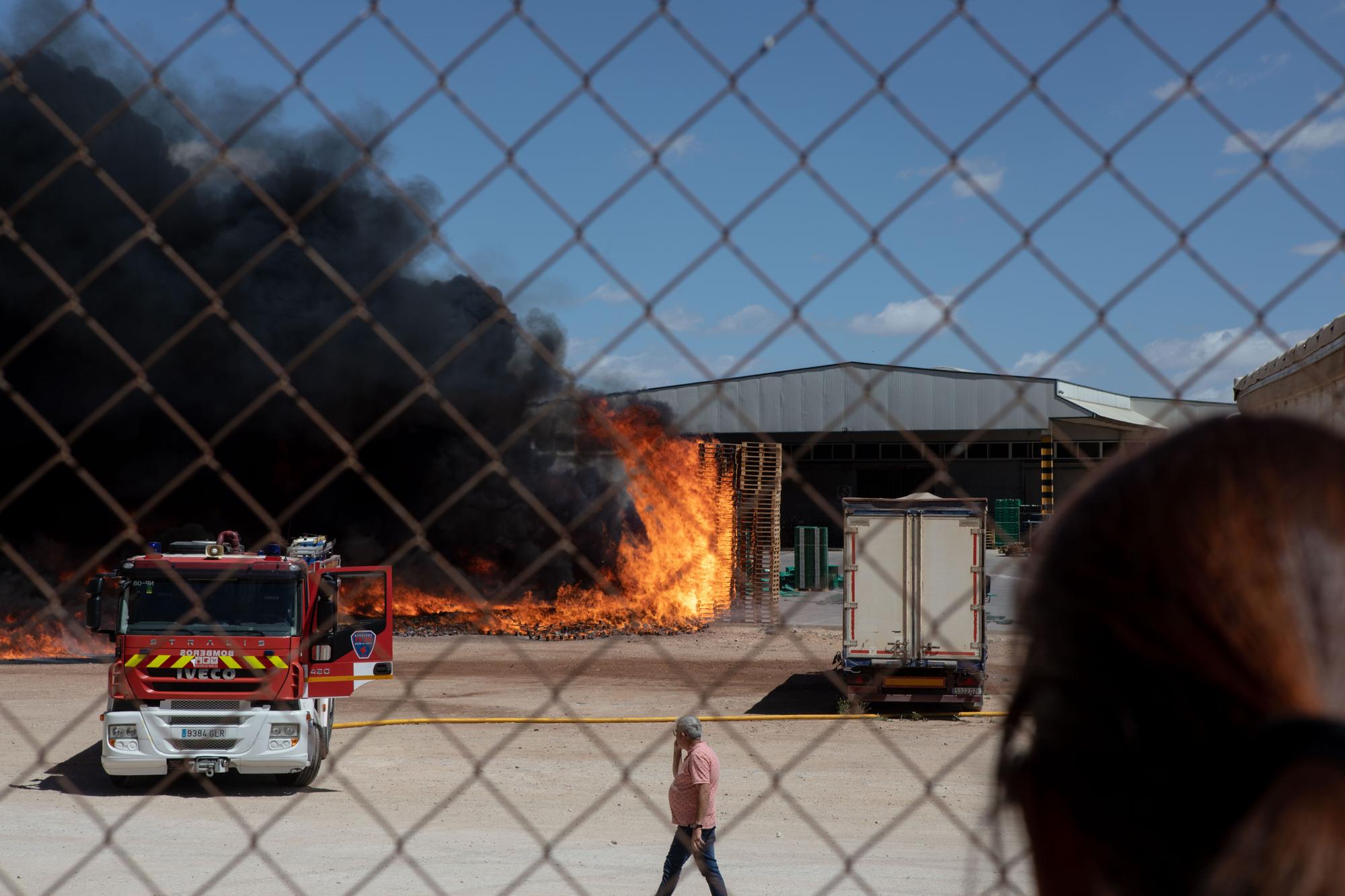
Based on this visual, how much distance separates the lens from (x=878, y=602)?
1650 cm

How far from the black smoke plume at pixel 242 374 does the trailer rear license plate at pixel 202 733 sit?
11.0m

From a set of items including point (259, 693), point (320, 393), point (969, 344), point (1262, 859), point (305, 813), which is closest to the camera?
point (1262, 859)

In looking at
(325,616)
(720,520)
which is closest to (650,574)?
(720,520)

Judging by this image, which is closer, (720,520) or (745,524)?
(720,520)

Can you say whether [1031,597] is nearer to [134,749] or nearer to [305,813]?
[305,813]

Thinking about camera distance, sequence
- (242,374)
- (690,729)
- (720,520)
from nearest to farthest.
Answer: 1. (690,729)
2. (242,374)
3. (720,520)

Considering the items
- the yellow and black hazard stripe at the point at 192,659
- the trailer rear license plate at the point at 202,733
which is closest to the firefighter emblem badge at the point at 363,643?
the yellow and black hazard stripe at the point at 192,659

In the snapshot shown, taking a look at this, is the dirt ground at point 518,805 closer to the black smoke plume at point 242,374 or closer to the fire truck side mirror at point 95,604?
the fire truck side mirror at point 95,604

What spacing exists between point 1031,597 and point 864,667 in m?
16.2

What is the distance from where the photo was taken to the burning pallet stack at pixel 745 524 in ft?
96.1

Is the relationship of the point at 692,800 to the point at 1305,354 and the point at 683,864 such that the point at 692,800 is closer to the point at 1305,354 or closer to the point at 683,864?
the point at 683,864

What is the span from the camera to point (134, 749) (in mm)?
11531

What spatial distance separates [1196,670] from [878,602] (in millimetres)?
16166

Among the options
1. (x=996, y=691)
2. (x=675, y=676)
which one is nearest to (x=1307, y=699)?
(x=996, y=691)
